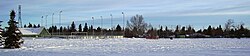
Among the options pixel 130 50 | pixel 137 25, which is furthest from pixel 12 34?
pixel 137 25

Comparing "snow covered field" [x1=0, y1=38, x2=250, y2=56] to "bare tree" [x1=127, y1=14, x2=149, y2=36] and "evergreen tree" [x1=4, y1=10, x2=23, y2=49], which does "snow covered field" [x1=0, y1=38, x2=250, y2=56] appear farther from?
"bare tree" [x1=127, y1=14, x2=149, y2=36]

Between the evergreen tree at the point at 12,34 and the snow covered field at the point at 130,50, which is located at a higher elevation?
the evergreen tree at the point at 12,34

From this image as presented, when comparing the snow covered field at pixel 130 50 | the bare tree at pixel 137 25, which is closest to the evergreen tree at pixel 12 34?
the snow covered field at pixel 130 50

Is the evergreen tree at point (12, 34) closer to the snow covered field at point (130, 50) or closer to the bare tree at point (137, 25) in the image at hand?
the snow covered field at point (130, 50)

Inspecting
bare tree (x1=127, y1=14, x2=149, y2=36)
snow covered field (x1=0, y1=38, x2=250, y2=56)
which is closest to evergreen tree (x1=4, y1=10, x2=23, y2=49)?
snow covered field (x1=0, y1=38, x2=250, y2=56)

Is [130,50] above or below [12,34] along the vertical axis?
below

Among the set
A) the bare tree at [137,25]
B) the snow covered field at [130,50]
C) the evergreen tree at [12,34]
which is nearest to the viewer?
the snow covered field at [130,50]

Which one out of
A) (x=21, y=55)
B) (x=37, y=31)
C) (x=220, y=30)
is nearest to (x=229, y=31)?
(x=220, y=30)

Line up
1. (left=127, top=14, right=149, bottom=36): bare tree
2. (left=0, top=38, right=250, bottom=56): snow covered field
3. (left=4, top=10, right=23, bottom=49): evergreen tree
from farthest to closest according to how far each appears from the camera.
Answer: (left=127, top=14, right=149, bottom=36): bare tree, (left=4, top=10, right=23, bottom=49): evergreen tree, (left=0, top=38, right=250, bottom=56): snow covered field

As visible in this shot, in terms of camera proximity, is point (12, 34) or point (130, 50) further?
point (12, 34)

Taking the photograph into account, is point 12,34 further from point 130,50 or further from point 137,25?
point 137,25

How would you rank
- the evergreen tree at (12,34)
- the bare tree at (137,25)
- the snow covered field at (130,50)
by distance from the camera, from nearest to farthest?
the snow covered field at (130,50) → the evergreen tree at (12,34) → the bare tree at (137,25)

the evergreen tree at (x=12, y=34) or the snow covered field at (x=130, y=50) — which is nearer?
the snow covered field at (x=130, y=50)

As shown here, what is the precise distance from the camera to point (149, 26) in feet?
554
